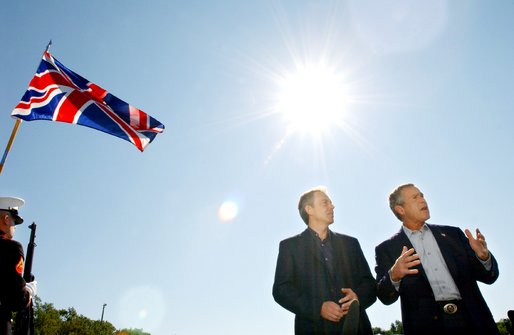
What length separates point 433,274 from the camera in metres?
4.76

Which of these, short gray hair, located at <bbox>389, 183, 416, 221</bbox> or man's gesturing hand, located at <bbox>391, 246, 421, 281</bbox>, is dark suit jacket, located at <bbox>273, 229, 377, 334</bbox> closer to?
man's gesturing hand, located at <bbox>391, 246, 421, 281</bbox>

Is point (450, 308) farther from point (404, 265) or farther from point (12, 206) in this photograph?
point (12, 206)

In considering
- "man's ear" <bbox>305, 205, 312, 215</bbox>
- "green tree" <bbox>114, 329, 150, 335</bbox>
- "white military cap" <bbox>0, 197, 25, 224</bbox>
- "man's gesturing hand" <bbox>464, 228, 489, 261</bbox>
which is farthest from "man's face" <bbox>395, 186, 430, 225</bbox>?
"green tree" <bbox>114, 329, 150, 335</bbox>

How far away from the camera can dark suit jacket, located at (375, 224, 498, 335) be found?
171 inches

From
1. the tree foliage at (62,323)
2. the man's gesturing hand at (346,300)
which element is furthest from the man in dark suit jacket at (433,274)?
the tree foliage at (62,323)

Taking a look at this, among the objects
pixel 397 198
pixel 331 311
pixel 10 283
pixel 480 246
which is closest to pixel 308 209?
pixel 397 198

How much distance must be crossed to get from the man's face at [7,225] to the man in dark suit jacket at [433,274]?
4.66 m

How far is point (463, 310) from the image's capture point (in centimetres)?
440

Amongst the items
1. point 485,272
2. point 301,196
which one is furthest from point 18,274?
point 485,272

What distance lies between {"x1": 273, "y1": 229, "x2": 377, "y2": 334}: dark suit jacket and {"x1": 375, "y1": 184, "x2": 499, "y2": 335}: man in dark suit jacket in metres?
0.33

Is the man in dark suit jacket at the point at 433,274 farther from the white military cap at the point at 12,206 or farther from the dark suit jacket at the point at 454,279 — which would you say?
the white military cap at the point at 12,206

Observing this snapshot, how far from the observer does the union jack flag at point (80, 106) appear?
22.2 ft

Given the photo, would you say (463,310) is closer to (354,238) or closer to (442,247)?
(442,247)

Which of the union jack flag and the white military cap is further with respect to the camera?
the union jack flag
